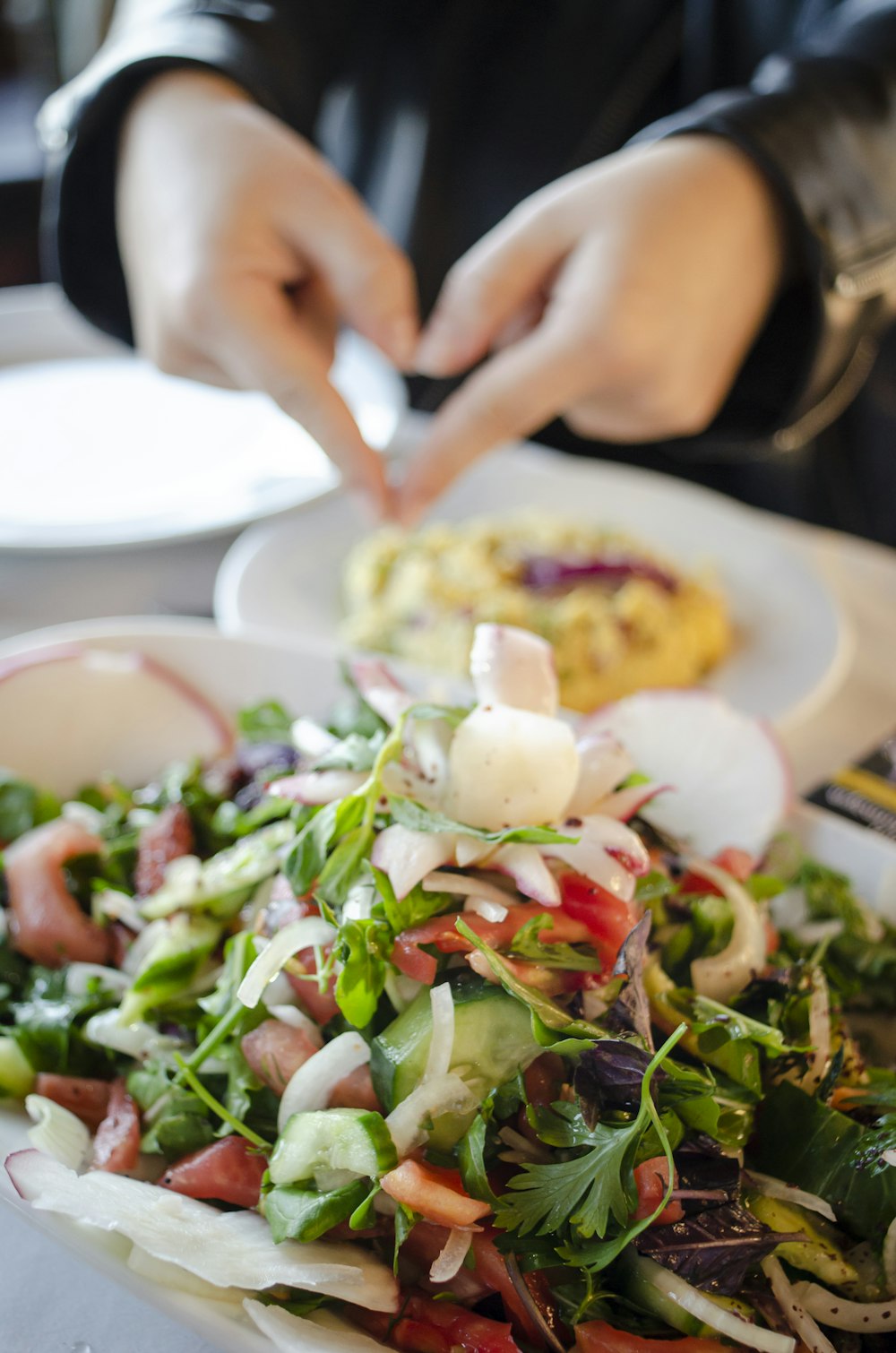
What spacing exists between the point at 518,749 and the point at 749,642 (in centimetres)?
100

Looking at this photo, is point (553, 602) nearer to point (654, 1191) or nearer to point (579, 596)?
point (579, 596)

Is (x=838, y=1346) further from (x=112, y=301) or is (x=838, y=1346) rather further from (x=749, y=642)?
(x=112, y=301)

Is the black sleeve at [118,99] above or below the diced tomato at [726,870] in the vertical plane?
above

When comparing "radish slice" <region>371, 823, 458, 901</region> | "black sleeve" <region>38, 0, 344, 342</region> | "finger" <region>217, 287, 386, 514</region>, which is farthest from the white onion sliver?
"black sleeve" <region>38, 0, 344, 342</region>

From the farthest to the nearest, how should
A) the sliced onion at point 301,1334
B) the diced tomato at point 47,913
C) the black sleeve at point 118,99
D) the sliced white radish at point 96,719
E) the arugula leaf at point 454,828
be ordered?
the black sleeve at point 118,99
the sliced white radish at point 96,719
the diced tomato at point 47,913
the arugula leaf at point 454,828
the sliced onion at point 301,1334

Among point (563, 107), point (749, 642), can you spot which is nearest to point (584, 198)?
point (749, 642)

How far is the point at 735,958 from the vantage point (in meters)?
0.81

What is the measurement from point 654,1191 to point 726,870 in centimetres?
33

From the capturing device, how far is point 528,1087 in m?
0.69

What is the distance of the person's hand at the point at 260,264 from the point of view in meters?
1.23

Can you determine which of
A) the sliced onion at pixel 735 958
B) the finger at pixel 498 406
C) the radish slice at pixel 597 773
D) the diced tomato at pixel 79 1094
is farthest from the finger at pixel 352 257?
the diced tomato at pixel 79 1094

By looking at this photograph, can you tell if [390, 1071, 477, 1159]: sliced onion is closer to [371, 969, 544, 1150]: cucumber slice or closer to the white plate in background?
[371, 969, 544, 1150]: cucumber slice

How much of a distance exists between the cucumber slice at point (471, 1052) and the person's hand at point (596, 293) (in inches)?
31.9

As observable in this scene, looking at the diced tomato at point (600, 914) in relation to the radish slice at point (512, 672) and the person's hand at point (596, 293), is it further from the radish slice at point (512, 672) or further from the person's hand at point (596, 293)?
the person's hand at point (596, 293)
